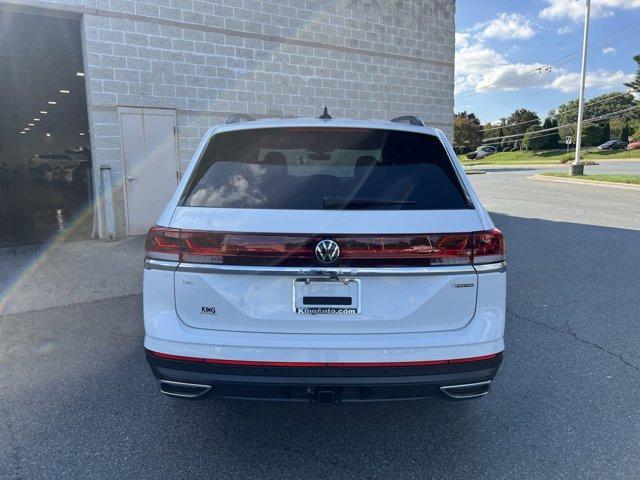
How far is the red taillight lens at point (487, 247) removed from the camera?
7.59ft

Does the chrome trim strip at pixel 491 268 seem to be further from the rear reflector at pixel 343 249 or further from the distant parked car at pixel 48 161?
the distant parked car at pixel 48 161

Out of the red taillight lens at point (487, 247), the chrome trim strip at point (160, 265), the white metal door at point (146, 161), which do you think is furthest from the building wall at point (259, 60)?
the red taillight lens at point (487, 247)

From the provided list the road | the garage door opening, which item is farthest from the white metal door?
the road

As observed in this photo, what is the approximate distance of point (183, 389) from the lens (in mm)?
2385

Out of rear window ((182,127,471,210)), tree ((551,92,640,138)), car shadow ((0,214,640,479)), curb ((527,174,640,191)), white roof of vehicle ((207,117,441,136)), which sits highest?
tree ((551,92,640,138))

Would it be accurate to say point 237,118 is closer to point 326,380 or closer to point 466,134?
point 326,380

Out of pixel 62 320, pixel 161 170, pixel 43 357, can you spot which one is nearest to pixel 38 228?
pixel 161 170

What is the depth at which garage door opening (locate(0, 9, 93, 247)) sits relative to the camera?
1020 cm

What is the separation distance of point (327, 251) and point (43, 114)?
3139 centimetres

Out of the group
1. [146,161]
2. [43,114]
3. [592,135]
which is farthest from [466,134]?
[146,161]

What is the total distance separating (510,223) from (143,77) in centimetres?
850

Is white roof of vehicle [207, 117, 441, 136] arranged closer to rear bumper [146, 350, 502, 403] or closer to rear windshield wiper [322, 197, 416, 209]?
rear windshield wiper [322, 197, 416, 209]

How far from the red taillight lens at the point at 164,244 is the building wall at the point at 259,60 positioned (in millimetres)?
7425

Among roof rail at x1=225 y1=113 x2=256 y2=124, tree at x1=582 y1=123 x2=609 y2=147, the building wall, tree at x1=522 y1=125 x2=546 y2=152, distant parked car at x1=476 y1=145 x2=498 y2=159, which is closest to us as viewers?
roof rail at x1=225 y1=113 x2=256 y2=124
